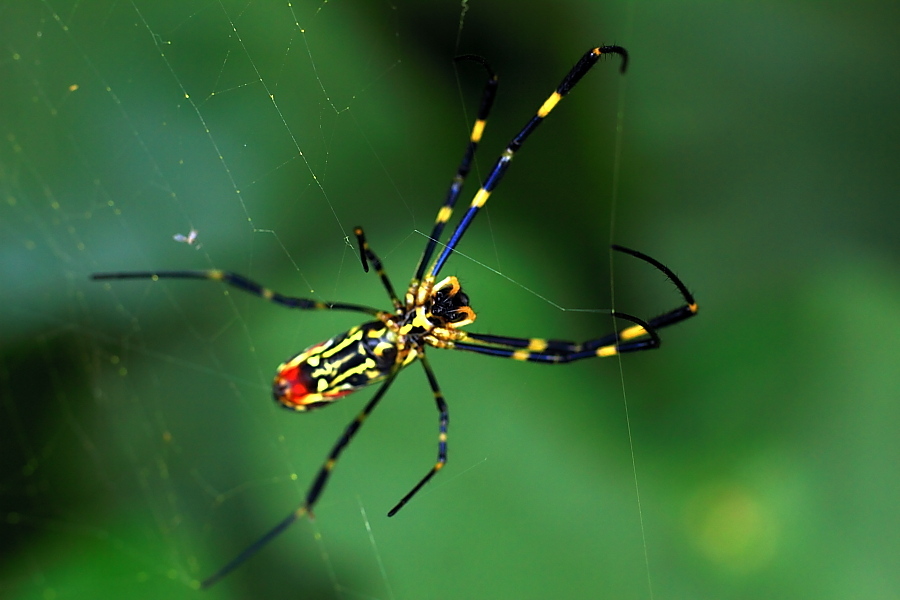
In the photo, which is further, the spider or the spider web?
the spider web

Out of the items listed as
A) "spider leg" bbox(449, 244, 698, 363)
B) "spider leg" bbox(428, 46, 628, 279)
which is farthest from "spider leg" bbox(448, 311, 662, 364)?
"spider leg" bbox(428, 46, 628, 279)

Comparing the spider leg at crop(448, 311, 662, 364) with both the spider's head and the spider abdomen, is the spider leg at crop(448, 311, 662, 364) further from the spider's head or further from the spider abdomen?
the spider abdomen

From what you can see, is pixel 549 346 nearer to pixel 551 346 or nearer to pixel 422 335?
pixel 551 346

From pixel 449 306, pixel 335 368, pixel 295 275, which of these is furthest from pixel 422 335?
pixel 295 275

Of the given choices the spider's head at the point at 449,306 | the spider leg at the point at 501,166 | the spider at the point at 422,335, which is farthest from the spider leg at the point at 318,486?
the spider leg at the point at 501,166

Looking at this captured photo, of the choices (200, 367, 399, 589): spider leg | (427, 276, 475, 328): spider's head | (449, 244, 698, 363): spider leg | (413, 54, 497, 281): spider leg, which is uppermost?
(413, 54, 497, 281): spider leg

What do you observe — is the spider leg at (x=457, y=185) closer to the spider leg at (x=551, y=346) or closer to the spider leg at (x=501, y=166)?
the spider leg at (x=501, y=166)

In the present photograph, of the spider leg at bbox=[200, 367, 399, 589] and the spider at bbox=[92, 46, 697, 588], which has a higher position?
the spider at bbox=[92, 46, 697, 588]

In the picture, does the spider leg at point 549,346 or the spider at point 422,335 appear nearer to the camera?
the spider at point 422,335

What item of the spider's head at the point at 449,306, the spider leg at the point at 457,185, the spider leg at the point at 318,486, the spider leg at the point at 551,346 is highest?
the spider leg at the point at 457,185
